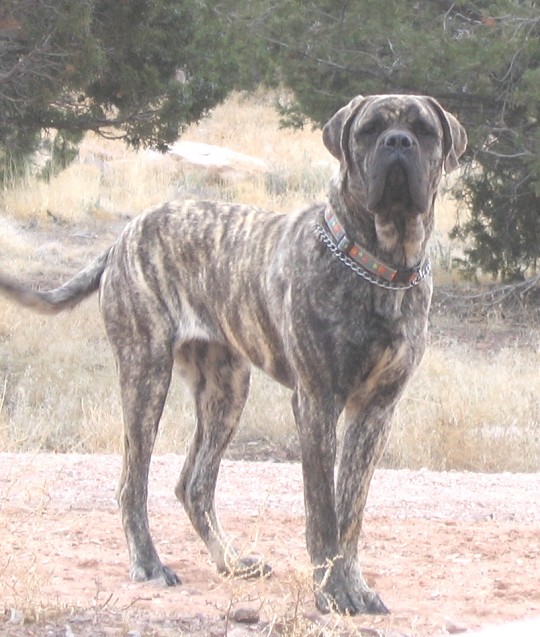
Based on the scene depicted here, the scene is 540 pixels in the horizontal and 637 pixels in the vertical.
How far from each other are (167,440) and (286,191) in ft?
42.4

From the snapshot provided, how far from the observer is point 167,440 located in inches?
372

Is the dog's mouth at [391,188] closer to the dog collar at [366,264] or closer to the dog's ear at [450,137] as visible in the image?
the dog collar at [366,264]

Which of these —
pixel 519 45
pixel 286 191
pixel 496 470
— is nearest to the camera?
pixel 496 470

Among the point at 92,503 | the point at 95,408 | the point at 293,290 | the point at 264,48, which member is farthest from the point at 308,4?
the point at 293,290

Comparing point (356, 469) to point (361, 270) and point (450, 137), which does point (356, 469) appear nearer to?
point (361, 270)

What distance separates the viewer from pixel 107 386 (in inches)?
440

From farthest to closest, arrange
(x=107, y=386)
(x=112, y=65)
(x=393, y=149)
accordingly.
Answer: (x=112, y=65), (x=107, y=386), (x=393, y=149)

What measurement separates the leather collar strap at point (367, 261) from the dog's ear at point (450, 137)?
18.3 inches

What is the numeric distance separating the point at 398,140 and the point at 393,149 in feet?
0.14

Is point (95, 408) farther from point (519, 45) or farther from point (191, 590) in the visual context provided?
point (519, 45)

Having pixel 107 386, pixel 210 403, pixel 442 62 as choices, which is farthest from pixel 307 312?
pixel 442 62

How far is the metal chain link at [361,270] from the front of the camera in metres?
4.99

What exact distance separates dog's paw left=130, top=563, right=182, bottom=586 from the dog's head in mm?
1788

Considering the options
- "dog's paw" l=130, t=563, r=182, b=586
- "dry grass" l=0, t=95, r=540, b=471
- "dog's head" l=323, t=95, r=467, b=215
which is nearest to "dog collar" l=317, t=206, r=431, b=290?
"dog's head" l=323, t=95, r=467, b=215
